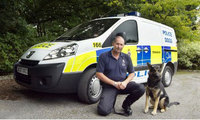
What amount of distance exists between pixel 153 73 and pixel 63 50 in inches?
63.8

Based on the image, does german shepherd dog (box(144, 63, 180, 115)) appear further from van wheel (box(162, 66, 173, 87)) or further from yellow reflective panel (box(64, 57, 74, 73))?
van wheel (box(162, 66, 173, 87))

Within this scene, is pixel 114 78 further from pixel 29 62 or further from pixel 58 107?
pixel 29 62

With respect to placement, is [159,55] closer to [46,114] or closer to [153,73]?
[153,73]

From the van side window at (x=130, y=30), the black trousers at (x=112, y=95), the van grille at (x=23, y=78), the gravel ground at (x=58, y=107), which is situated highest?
the van side window at (x=130, y=30)

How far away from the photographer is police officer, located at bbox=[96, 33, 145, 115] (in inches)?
113

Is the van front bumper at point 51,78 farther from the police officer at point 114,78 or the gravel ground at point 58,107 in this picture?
the police officer at point 114,78

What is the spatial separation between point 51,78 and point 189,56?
362 inches

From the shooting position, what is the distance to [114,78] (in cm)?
300

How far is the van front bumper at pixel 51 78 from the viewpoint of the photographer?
3.02m

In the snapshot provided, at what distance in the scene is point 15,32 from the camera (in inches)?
243

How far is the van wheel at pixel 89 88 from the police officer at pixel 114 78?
0.36 m

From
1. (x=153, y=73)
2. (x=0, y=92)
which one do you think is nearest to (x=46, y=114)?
(x=0, y=92)

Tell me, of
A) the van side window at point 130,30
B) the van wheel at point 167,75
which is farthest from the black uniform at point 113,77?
the van wheel at point 167,75

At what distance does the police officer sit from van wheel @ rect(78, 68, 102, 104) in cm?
36
